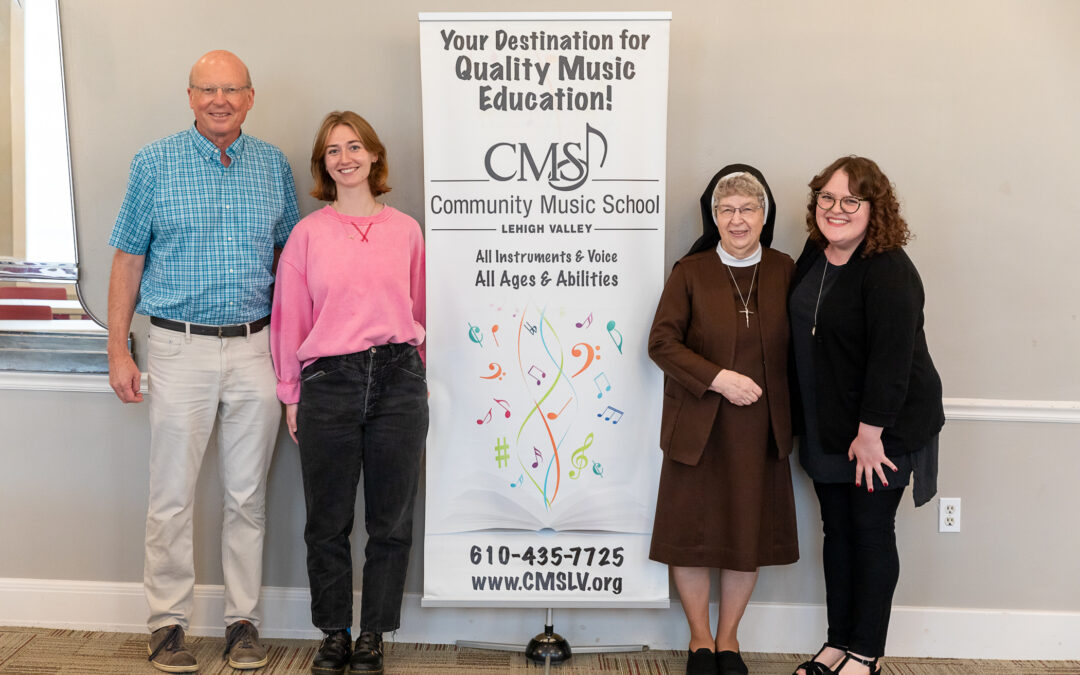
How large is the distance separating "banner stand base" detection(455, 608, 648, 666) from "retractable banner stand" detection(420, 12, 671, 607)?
144 millimetres

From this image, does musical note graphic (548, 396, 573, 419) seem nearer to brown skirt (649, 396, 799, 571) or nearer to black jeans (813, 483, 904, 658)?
brown skirt (649, 396, 799, 571)

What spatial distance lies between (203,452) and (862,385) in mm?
1970

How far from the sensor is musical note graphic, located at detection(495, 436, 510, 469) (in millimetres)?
2529

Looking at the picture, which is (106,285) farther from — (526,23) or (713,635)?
(713,635)

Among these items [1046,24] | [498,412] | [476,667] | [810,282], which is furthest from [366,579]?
[1046,24]

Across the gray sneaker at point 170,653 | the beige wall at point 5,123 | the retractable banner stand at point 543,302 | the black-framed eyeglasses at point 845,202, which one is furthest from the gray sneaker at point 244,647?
the black-framed eyeglasses at point 845,202

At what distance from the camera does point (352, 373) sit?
233 cm

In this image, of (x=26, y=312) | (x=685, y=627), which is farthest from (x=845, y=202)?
(x=26, y=312)

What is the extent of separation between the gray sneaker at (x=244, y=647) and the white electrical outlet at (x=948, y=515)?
7.42 ft

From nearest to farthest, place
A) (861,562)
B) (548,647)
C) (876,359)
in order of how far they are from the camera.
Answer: (876,359), (861,562), (548,647)

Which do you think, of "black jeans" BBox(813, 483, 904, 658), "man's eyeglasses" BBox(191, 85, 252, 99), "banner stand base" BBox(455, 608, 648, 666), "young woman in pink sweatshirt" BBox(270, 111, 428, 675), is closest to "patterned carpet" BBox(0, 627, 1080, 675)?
"banner stand base" BBox(455, 608, 648, 666)

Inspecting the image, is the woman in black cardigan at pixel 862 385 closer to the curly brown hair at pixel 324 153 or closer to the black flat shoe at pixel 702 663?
the black flat shoe at pixel 702 663

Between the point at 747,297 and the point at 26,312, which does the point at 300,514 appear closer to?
the point at 26,312

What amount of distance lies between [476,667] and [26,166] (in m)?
2.22
